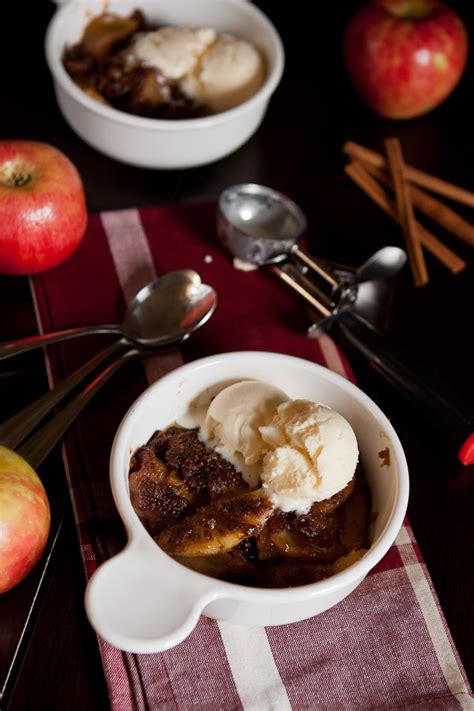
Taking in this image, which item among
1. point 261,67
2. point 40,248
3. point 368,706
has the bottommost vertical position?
point 368,706

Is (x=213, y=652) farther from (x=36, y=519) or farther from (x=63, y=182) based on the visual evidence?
(x=63, y=182)

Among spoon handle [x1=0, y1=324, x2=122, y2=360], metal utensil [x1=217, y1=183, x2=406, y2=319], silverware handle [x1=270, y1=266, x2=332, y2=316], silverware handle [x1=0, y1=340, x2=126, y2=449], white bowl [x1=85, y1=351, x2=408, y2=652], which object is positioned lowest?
silverware handle [x1=0, y1=340, x2=126, y2=449]

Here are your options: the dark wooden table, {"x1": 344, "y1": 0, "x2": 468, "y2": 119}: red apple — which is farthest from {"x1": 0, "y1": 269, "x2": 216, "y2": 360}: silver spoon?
{"x1": 344, "y1": 0, "x2": 468, "y2": 119}: red apple

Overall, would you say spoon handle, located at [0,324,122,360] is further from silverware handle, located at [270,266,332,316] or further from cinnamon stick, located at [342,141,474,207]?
cinnamon stick, located at [342,141,474,207]

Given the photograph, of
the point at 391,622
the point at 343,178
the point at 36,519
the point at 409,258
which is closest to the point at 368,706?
the point at 391,622

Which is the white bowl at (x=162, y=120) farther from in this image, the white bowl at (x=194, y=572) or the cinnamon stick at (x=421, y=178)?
the white bowl at (x=194, y=572)

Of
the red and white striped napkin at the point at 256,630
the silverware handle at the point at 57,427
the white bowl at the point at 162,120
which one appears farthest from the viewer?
the white bowl at the point at 162,120

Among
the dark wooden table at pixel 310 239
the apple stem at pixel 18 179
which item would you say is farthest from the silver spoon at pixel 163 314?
the apple stem at pixel 18 179
